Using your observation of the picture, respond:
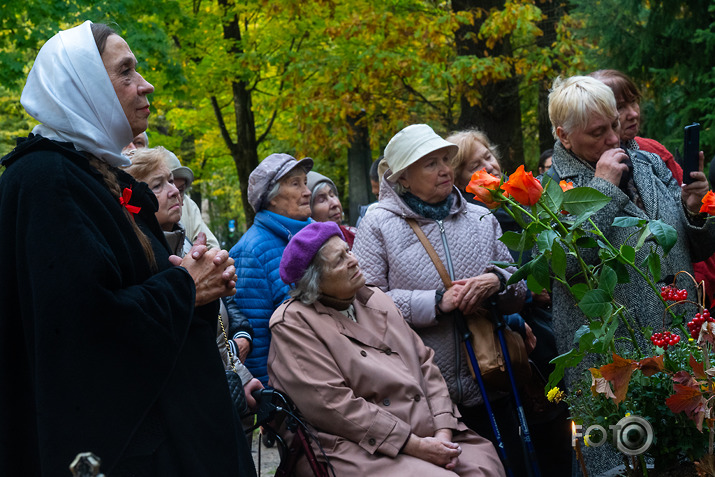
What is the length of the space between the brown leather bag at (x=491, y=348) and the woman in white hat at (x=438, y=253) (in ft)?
0.14

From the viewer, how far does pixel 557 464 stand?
451 centimetres

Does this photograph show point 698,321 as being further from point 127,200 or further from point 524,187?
point 127,200

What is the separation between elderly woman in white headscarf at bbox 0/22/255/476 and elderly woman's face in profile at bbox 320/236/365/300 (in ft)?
4.71

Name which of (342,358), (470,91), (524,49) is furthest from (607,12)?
(342,358)

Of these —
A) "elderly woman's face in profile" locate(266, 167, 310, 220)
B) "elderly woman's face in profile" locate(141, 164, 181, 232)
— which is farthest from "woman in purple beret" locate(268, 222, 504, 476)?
"elderly woman's face in profile" locate(266, 167, 310, 220)

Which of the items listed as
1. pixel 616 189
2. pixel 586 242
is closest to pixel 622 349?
pixel 586 242

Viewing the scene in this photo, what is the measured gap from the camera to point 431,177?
4.24 meters

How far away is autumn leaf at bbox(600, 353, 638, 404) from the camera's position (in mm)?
1971

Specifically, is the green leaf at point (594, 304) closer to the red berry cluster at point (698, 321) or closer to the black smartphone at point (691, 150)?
the red berry cluster at point (698, 321)

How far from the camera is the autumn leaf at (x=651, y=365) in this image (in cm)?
198

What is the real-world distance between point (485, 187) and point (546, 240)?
0.29 metres

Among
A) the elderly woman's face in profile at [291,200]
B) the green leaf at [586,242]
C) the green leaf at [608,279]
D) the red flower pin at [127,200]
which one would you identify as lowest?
the elderly woman's face in profile at [291,200]

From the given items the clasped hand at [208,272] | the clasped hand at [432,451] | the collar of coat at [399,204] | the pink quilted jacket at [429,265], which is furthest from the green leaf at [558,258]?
the collar of coat at [399,204]

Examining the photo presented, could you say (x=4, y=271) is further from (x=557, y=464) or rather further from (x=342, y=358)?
(x=557, y=464)
